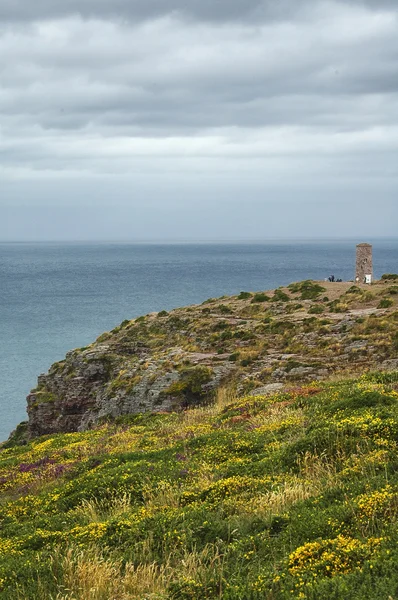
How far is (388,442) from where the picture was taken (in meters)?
11.7

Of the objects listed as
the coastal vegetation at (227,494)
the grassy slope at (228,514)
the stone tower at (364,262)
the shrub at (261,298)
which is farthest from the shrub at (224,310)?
the grassy slope at (228,514)

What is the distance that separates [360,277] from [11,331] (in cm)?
7466

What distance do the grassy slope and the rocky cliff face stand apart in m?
11.2

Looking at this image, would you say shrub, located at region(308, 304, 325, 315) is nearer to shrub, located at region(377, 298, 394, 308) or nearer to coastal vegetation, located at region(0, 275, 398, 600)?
shrub, located at region(377, 298, 394, 308)

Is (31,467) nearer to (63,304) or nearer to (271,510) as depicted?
(271,510)

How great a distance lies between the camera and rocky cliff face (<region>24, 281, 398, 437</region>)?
2989 cm

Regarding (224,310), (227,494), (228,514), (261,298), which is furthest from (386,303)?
(228,514)

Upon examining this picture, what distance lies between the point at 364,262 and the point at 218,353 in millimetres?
25858

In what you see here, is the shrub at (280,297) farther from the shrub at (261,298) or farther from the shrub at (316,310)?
the shrub at (316,310)

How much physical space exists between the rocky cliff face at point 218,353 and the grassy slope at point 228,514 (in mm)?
11189

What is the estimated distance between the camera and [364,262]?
5556 centimetres

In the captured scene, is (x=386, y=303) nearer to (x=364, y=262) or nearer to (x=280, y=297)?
(x=280, y=297)

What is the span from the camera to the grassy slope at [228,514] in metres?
7.16

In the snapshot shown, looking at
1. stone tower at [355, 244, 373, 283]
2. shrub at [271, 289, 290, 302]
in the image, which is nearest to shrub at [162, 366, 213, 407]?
shrub at [271, 289, 290, 302]
